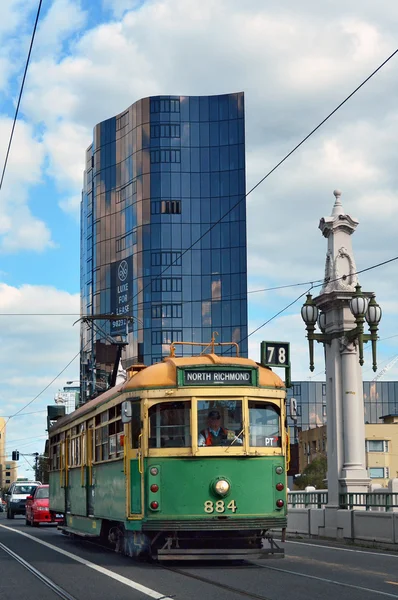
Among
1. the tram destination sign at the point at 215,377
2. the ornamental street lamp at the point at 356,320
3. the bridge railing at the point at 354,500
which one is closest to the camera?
the tram destination sign at the point at 215,377

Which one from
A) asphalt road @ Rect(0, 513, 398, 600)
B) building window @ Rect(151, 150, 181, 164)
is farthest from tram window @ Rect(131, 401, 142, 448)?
building window @ Rect(151, 150, 181, 164)

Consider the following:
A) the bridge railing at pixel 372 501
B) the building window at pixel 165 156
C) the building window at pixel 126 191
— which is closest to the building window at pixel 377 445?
the building window at pixel 165 156

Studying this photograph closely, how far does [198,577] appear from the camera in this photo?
13867 mm

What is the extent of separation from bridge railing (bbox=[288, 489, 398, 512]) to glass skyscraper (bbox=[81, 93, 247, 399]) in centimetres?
6800

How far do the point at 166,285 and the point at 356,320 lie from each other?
76.9 metres

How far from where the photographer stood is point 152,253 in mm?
101938

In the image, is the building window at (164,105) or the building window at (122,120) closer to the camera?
the building window at (164,105)

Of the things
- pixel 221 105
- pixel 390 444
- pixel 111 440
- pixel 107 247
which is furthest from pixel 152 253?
pixel 111 440

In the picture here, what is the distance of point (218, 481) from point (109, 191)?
9625 centimetres

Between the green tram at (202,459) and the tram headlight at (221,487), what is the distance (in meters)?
0.01

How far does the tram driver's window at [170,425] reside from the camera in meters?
15.8

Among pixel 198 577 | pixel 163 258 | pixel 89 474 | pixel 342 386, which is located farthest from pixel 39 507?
pixel 163 258

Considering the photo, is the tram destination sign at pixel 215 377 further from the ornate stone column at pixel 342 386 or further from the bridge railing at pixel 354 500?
the ornate stone column at pixel 342 386

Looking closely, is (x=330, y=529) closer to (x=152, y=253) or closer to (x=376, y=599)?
(x=376, y=599)
